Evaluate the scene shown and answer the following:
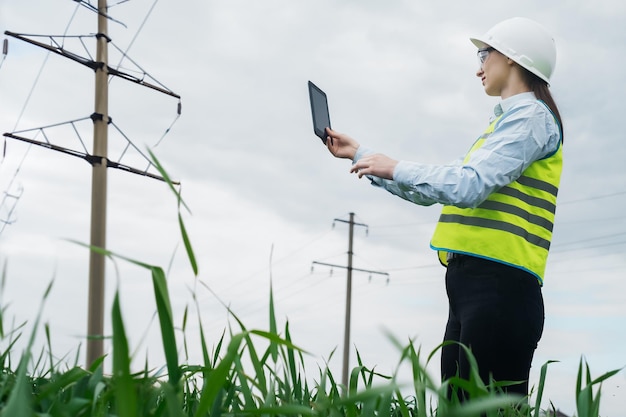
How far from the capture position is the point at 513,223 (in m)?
2.55

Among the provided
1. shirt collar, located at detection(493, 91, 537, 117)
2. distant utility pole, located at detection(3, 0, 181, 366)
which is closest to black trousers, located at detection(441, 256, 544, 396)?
shirt collar, located at detection(493, 91, 537, 117)

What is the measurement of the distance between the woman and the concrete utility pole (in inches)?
368

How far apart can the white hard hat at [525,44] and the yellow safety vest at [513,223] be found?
31 centimetres

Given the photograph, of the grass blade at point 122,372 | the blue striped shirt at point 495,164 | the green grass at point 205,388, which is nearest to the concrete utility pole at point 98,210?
the blue striped shirt at point 495,164

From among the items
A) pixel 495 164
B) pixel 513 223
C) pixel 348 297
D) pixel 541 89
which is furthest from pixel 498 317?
pixel 348 297

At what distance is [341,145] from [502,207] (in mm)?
772

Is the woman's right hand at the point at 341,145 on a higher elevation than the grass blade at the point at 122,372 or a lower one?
higher

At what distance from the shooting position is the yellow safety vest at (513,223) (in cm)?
251

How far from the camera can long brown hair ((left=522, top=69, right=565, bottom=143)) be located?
272 centimetres

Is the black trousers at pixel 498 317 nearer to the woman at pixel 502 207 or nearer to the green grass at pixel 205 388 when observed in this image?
the woman at pixel 502 207

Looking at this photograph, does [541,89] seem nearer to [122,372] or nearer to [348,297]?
[122,372]

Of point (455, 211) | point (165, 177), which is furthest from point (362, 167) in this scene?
point (165, 177)

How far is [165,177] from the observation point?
914 mm

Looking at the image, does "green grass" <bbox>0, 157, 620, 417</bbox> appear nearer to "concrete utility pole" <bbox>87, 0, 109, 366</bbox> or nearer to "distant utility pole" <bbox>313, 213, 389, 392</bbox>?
"concrete utility pole" <bbox>87, 0, 109, 366</bbox>
